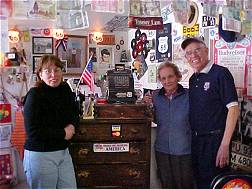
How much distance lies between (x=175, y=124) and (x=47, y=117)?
0.95 m

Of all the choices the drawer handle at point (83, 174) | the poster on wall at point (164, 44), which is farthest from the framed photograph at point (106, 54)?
the drawer handle at point (83, 174)

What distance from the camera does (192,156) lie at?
8.74 ft

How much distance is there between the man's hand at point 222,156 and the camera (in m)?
2.40

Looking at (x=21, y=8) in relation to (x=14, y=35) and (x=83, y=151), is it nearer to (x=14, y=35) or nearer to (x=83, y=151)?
(x=83, y=151)

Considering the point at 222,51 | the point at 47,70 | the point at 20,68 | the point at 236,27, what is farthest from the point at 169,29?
the point at 47,70

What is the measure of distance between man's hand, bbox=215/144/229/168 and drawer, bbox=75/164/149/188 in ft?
1.83

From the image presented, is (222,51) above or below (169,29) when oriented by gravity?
below

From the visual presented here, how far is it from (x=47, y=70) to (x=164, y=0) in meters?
0.89

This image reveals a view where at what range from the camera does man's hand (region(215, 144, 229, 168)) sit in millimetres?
2404

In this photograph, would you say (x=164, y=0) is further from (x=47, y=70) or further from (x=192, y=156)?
(x=192, y=156)

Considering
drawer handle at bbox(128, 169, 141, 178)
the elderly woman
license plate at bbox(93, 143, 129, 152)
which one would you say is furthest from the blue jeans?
the elderly woman

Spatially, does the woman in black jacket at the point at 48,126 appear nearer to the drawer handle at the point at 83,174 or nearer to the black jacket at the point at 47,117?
the black jacket at the point at 47,117

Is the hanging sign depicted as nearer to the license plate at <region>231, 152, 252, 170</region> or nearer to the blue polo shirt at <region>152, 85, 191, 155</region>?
the blue polo shirt at <region>152, 85, 191, 155</region>

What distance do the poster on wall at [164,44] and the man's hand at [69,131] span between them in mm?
1941
